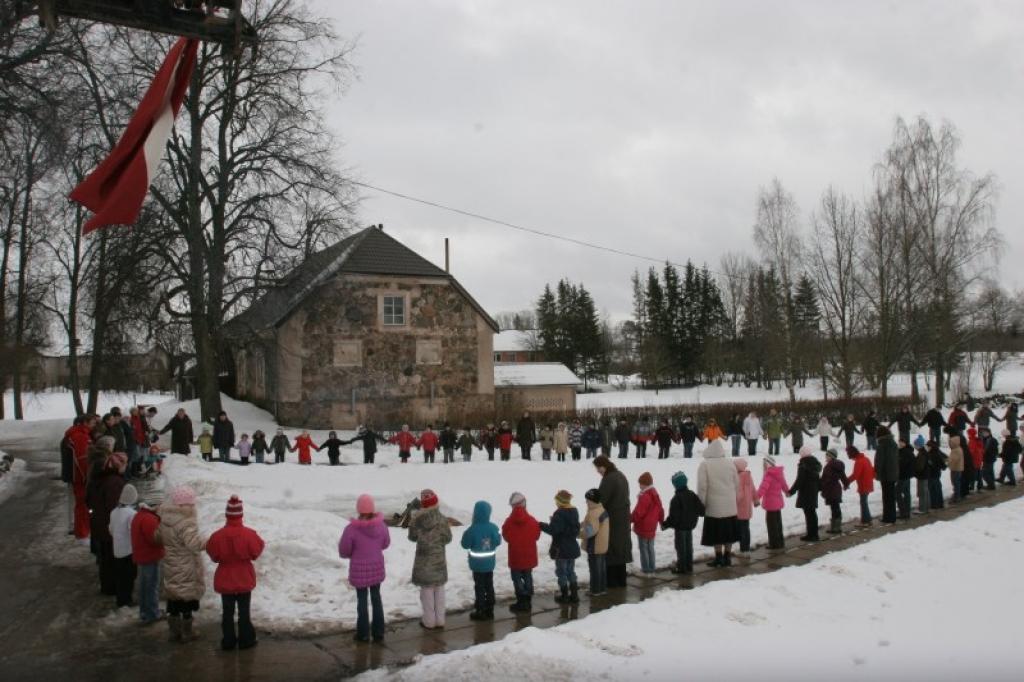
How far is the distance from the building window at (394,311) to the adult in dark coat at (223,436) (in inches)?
542

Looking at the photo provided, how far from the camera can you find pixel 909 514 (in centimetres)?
1398

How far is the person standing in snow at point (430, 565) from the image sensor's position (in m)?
7.54

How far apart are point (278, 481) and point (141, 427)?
3.65 meters

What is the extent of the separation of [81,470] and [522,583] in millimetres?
8000

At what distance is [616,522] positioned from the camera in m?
9.10

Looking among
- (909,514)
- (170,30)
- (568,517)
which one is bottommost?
(909,514)

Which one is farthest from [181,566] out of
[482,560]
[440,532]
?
[482,560]

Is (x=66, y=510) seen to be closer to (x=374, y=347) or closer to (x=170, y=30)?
(x=170, y=30)

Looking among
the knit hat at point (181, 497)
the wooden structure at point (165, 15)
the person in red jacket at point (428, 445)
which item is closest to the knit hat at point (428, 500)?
the knit hat at point (181, 497)

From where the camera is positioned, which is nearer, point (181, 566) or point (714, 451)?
point (181, 566)

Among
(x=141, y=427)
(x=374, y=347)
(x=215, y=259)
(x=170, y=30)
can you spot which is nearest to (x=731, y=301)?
(x=374, y=347)

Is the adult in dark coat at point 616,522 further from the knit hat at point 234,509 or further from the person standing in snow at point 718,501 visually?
the knit hat at point 234,509

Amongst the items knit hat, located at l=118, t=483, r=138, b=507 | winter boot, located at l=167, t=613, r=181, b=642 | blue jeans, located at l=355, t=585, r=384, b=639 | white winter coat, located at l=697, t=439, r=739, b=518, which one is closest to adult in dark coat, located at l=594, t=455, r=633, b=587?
white winter coat, located at l=697, t=439, r=739, b=518

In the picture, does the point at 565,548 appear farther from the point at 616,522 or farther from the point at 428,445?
the point at 428,445
